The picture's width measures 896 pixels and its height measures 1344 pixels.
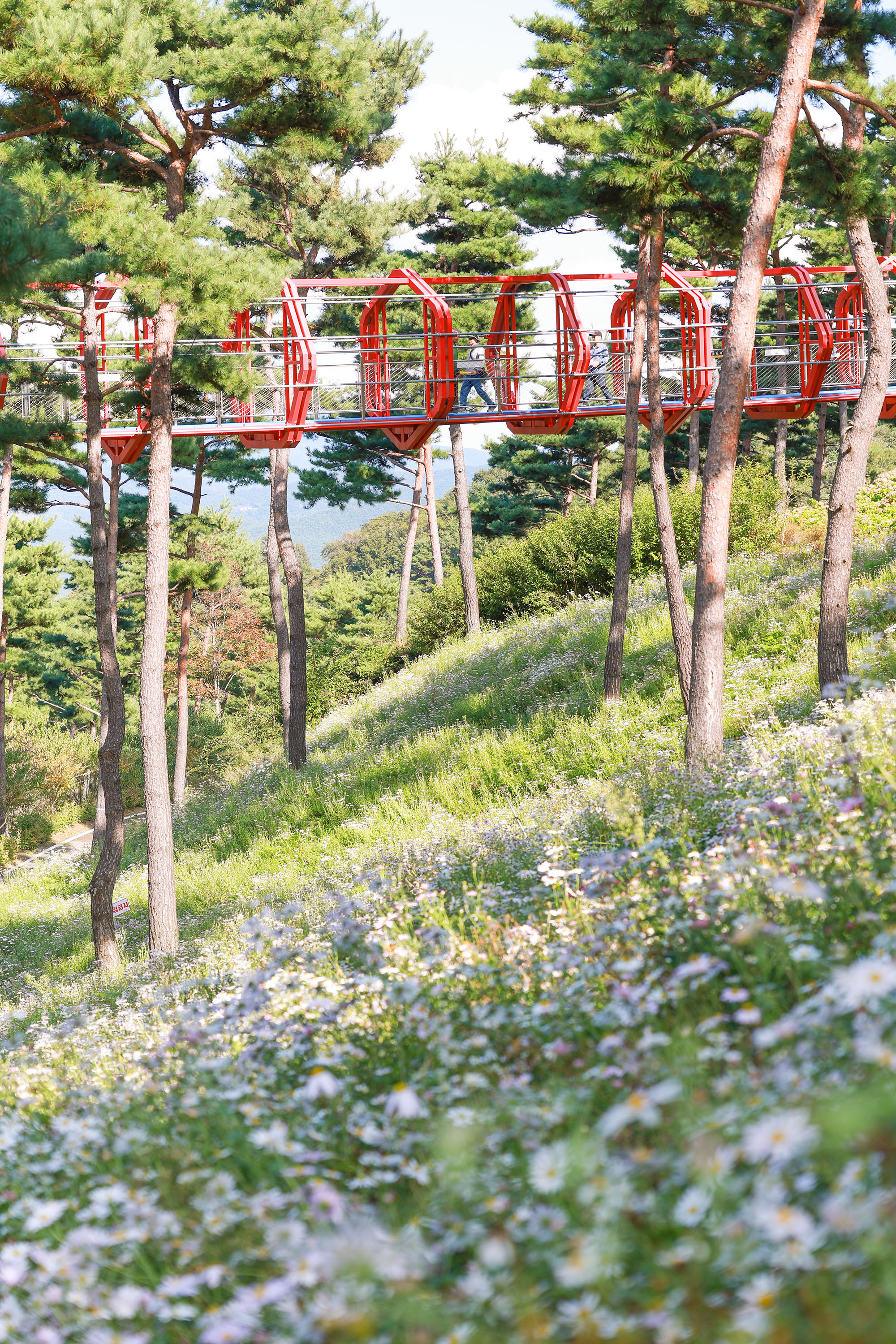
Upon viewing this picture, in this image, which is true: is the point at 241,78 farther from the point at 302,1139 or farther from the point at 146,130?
the point at 302,1139

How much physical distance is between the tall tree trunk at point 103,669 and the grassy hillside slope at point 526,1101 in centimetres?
404

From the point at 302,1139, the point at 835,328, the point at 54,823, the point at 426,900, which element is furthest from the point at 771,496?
the point at 54,823

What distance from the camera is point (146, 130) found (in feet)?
36.0

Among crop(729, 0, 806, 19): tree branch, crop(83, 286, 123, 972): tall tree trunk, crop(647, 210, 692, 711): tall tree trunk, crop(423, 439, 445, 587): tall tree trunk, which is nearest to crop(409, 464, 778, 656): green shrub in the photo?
crop(423, 439, 445, 587): tall tree trunk

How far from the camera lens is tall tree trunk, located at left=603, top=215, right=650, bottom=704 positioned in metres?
12.5

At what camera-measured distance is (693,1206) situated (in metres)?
1.90

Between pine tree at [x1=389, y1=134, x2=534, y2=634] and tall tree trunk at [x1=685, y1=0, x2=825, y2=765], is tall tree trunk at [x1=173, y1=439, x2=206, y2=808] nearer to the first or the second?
pine tree at [x1=389, y1=134, x2=534, y2=634]

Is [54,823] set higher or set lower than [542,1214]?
lower

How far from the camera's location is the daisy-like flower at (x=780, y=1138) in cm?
163

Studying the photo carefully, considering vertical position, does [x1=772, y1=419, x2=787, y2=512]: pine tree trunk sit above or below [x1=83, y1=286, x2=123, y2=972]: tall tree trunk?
above

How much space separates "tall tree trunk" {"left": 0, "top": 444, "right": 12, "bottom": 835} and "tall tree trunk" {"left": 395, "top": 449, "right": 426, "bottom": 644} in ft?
40.4

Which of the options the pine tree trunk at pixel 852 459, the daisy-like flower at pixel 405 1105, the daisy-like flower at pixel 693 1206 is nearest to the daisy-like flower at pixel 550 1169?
the daisy-like flower at pixel 693 1206

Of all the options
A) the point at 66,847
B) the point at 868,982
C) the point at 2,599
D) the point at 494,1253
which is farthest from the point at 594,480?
the point at 494,1253

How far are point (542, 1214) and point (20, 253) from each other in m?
7.62
